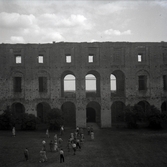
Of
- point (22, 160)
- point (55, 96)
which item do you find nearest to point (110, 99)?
point (55, 96)

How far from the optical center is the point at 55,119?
74.6 ft

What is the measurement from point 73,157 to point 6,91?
15.5 m

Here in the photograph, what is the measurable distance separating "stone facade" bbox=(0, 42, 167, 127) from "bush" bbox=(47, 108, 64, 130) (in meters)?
2.45

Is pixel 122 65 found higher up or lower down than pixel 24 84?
higher up

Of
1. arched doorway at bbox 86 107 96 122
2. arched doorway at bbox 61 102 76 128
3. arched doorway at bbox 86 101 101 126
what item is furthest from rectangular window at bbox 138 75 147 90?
→ arched doorway at bbox 61 102 76 128

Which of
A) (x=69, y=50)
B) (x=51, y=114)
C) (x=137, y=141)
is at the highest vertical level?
(x=69, y=50)

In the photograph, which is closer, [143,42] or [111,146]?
[111,146]

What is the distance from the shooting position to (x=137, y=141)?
1781 centimetres

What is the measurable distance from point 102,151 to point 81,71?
1280 cm

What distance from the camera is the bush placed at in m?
22.6

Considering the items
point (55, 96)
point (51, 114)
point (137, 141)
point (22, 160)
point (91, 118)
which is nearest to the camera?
point (22, 160)

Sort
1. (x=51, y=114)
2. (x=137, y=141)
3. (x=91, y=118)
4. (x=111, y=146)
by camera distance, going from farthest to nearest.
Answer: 1. (x=91, y=118)
2. (x=51, y=114)
3. (x=137, y=141)
4. (x=111, y=146)

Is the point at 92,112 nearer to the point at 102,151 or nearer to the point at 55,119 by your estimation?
the point at 55,119

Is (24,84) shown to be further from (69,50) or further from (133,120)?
(133,120)
